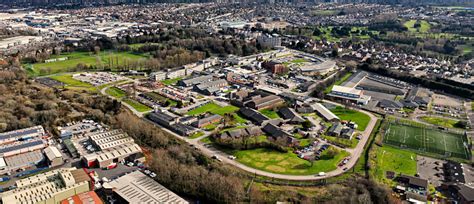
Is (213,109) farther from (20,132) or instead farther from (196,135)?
(20,132)

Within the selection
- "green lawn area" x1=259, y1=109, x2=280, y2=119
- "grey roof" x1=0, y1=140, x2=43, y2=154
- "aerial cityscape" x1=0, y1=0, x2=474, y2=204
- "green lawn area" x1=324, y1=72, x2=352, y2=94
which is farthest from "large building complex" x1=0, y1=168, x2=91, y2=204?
"green lawn area" x1=324, y1=72, x2=352, y2=94

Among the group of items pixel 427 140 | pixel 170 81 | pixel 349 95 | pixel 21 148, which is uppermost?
pixel 349 95

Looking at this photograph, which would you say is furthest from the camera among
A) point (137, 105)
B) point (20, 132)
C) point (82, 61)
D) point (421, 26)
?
point (421, 26)

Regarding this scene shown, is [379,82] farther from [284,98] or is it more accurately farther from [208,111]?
[208,111]

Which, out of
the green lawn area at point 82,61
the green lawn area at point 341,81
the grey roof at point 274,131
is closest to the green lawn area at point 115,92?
the green lawn area at point 82,61

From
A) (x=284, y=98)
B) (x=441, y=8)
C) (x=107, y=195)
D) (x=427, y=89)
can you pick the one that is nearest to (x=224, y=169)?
(x=107, y=195)

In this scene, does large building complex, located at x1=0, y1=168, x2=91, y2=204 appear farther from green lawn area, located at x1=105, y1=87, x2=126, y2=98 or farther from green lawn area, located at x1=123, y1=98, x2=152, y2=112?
green lawn area, located at x1=105, y1=87, x2=126, y2=98

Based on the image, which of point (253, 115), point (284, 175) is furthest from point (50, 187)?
point (253, 115)
